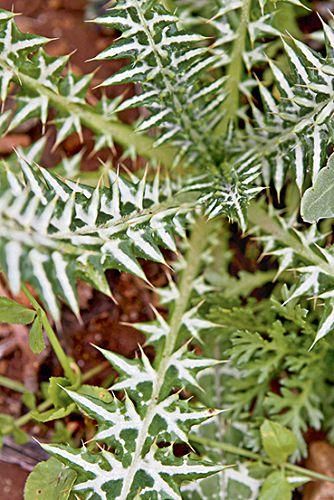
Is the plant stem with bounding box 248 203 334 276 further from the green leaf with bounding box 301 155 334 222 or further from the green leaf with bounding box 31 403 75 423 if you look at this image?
the green leaf with bounding box 31 403 75 423

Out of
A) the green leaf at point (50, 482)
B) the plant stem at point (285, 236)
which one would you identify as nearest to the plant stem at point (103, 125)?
the plant stem at point (285, 236)

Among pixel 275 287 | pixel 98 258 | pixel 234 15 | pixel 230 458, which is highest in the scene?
pixel 234 15

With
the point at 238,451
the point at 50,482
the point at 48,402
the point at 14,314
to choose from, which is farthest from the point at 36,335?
the point at 238,451

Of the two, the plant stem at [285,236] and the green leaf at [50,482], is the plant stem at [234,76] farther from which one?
the green leaf at [50,482]

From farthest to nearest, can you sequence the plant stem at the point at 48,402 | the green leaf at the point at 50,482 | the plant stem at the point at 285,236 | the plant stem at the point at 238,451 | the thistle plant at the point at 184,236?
the plant stem at the point at 48,402 < the plant stem at the point at 238,451 < the plant stem at the point at 285,236 < the green leaf at the point at 50,482 < the thistle plant at the point at 184,236

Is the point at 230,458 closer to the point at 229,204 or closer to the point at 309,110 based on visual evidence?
the point at 229,204

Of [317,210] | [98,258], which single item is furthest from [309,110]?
A: [98,258]

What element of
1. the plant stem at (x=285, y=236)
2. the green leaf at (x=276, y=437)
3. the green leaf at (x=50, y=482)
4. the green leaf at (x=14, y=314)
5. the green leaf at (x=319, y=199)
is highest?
the green leaf at (x=14, y=314)
